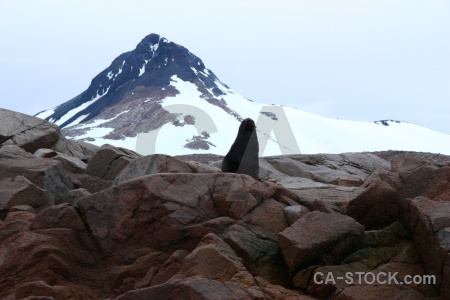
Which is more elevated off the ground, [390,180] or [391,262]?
[390,180]

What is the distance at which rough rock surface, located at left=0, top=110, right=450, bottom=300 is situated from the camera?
285 inches

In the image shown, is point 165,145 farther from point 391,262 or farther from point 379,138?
point 391,262

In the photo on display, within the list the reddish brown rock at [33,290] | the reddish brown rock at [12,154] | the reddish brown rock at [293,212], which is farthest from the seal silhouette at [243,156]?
the reddish brown rock at [33,290]

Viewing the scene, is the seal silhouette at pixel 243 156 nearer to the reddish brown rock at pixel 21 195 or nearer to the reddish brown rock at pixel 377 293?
the reddish brown rock at pixel 21 195

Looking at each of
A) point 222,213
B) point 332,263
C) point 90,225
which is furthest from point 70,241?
point 332,263

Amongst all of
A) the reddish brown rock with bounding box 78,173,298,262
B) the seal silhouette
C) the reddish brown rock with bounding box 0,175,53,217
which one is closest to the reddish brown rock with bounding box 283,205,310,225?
the reddish brown rock with bounding box 78,173,298,262

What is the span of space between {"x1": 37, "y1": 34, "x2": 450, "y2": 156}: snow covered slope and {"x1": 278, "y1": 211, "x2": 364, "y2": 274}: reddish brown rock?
42.3 metres

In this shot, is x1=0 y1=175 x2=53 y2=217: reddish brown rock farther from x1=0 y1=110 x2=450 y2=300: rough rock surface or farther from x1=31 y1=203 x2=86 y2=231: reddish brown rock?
x1=31 y1=203 x2=86 y2=231: reddish brown rock

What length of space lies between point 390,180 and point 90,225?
3984mm

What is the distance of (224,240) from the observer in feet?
26.6

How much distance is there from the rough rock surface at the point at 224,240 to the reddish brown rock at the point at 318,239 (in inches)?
0.5

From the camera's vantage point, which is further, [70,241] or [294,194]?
[294,194]

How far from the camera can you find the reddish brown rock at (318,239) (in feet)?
25.5

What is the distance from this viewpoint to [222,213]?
8.93 meters
